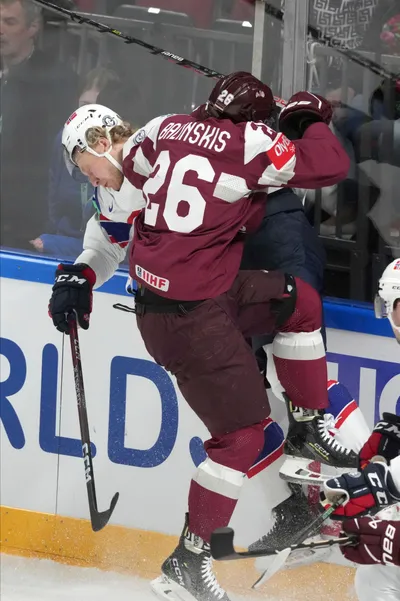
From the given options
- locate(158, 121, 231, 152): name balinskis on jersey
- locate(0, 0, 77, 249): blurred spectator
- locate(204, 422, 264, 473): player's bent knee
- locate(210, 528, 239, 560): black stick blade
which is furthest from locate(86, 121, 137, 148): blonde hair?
locate(210, 528, 239, 560): black stick blade

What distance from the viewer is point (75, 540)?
3.82 meters

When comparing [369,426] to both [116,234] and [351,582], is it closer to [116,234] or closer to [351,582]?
[351,582]

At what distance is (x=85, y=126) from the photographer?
10.3 feet

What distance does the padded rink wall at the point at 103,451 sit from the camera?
3607mm

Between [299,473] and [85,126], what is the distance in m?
1.04

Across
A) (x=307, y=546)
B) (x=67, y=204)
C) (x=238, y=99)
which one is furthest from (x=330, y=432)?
(x=67, y=204)

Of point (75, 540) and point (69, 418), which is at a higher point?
point (69, 418)

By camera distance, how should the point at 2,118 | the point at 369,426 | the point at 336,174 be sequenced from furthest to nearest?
the point at 2,118, the point at 369,426, the point at 336,174

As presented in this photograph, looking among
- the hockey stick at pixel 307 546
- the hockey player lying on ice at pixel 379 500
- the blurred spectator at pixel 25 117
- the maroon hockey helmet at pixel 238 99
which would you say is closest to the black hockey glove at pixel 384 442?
the hockey player lying on ice at pixel 379 500

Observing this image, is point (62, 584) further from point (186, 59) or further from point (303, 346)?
point (186, 59)

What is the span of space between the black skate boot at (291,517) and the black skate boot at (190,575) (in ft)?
1.01

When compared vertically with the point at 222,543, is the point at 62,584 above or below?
below

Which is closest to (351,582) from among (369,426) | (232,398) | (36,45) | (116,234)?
(369,426)

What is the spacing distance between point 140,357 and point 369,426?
0.71 metres
